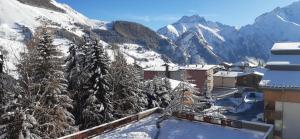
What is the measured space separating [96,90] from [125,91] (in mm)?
4275

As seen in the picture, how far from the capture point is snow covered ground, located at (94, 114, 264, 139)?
59.2ft

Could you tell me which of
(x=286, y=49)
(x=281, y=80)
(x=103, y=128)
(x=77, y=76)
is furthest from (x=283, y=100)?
(x=77, y=76)

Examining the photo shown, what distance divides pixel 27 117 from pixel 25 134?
102cm

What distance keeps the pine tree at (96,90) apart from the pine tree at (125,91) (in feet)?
7.48

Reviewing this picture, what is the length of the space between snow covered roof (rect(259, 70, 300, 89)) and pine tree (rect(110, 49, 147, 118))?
53.7ft

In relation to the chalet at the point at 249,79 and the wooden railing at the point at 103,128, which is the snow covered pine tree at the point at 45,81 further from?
the chalet at the point at 249,79

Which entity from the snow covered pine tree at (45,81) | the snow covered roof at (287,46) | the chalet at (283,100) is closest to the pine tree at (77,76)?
the snow covered pine tree at (45,81)

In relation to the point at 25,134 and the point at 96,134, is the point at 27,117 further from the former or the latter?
the point at 96,134

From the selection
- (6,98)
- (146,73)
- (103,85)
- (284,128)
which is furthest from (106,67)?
(146,73)

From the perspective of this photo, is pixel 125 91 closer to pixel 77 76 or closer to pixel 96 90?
pixel 96 90

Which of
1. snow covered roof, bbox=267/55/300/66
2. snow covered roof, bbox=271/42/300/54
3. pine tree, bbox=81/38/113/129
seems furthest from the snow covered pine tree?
snow covered roof, bbox=271/42/300/54

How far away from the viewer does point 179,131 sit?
62.8ft

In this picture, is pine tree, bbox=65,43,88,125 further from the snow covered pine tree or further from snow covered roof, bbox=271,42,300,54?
snow covered roof, bbox=271,42,300,54

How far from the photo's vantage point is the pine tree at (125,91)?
35500mm
